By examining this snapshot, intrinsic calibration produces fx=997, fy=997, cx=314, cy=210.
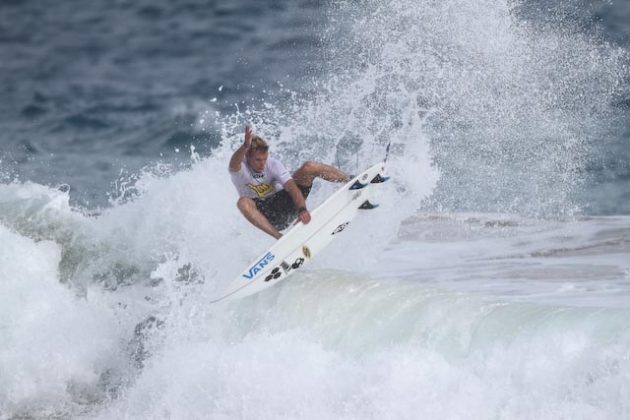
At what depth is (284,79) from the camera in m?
27.1

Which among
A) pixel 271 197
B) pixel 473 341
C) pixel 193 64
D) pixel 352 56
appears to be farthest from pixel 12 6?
pixel 473 341

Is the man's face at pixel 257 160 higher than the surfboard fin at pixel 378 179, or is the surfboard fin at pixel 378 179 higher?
the man's face at pixel 257 160

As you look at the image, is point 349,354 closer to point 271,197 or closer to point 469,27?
point 271,197

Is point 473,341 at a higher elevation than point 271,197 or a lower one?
lower

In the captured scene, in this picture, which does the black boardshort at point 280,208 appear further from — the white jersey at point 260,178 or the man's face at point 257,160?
the man's face at point 257,160

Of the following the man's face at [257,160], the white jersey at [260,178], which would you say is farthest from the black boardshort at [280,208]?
the man's face at [257,160]

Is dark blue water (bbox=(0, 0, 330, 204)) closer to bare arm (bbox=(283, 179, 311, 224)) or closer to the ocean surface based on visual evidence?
the ocean surface

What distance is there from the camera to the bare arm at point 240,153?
891 centimetres

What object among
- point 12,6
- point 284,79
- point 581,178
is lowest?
point 581,178

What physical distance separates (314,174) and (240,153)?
2.98ft

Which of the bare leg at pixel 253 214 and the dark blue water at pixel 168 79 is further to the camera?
the dark blue water at pixel 168 79

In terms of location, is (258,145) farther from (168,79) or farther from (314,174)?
(168,79)

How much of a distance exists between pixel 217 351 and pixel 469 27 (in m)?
12.8

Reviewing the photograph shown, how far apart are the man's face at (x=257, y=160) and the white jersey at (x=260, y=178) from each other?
0.19 feet
